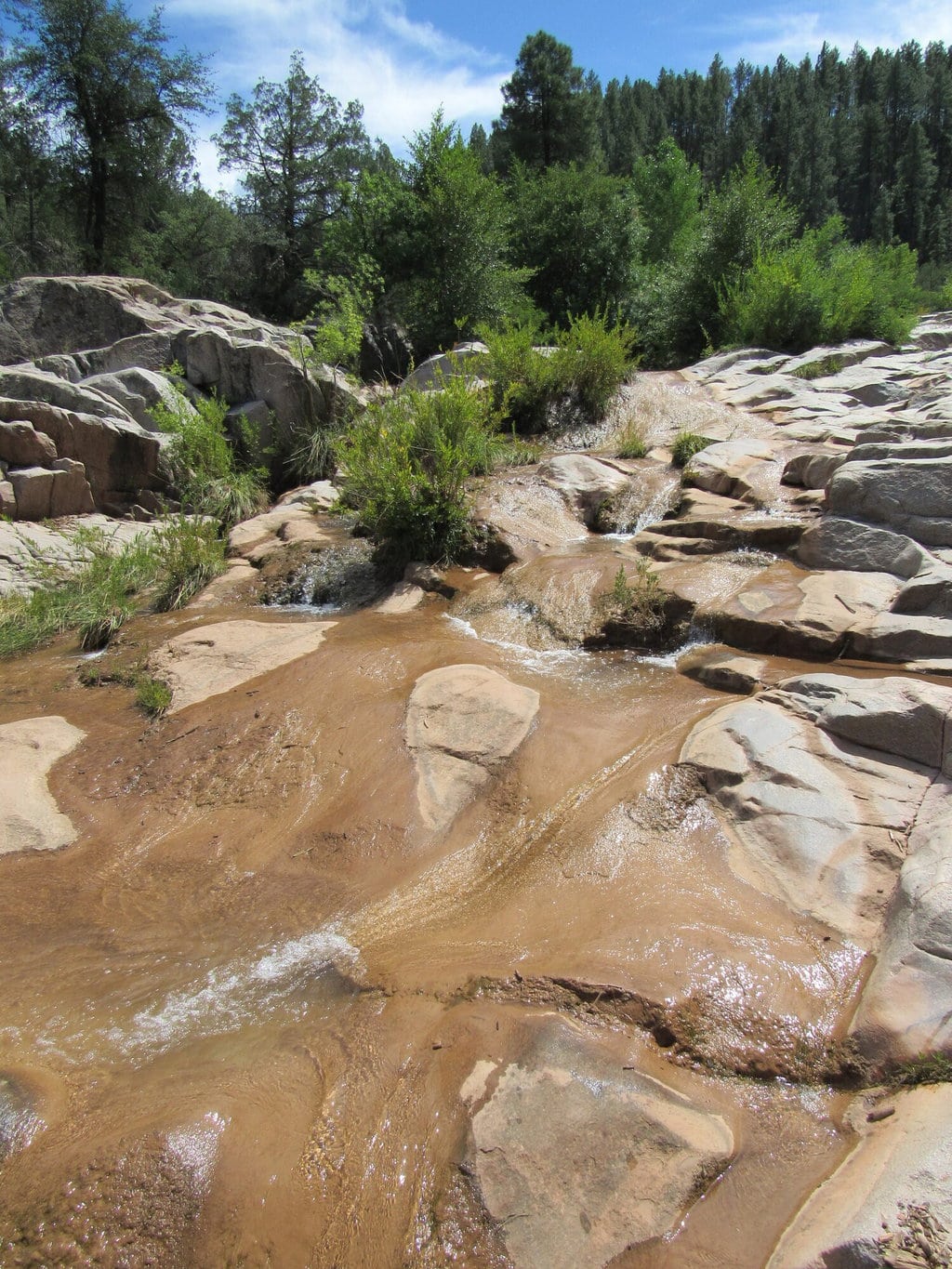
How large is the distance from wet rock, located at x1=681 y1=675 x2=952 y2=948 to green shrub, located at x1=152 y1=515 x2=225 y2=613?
191 inches

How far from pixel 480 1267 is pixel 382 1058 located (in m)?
0.63

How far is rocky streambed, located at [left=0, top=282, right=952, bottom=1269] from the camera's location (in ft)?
5.95

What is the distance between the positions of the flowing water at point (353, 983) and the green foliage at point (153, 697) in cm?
28

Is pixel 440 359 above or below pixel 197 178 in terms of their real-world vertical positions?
below

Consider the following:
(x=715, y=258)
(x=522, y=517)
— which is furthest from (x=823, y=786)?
(x=715, y=258)

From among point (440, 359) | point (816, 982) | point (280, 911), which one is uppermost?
point (440, 359)

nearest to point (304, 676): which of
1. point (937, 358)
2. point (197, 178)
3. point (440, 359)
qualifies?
point (440, 359)

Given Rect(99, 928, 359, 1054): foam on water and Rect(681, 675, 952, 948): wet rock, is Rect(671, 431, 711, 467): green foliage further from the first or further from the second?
Rect(99, 928, 359, 1054): foam on water

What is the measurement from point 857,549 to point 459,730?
3.38m

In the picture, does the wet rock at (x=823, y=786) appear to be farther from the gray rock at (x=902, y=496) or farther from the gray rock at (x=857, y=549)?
the gray rock at (x=902, y=496)

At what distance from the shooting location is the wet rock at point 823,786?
8.71ft

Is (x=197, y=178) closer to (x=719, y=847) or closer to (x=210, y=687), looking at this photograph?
(x=210, y=687)

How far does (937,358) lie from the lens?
424 inches

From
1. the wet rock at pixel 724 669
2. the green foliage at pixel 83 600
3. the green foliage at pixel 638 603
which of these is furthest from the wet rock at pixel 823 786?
the green foliage at pixel 83 600
